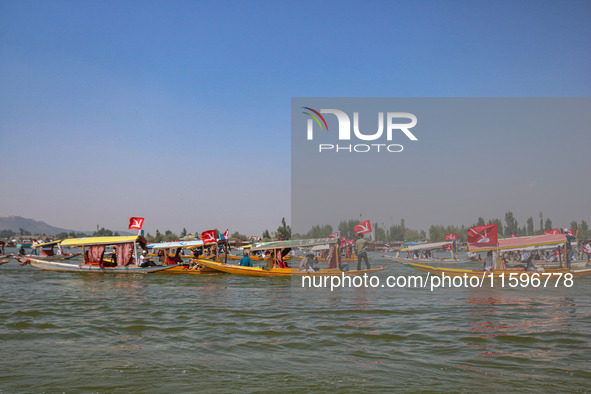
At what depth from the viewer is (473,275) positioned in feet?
68.1

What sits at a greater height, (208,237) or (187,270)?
(208,237)

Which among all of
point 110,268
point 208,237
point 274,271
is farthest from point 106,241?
point 274,271

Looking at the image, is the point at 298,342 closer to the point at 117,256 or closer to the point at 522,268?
the point at 522,268

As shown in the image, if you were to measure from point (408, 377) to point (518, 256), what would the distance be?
3163cm

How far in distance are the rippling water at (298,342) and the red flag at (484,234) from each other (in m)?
3.83

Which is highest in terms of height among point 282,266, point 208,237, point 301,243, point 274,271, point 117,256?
point 208,237

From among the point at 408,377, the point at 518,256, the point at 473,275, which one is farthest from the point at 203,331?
the point at 518,256

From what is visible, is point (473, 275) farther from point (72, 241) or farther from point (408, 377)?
point (72, 241)

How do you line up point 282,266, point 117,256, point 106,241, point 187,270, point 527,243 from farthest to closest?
point 187,270
point 106,241
point 117,256
point 282,266
point 527,243

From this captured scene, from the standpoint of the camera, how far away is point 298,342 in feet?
30.0

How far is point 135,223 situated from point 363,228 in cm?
1543

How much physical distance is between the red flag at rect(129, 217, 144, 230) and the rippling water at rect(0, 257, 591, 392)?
39.7ft

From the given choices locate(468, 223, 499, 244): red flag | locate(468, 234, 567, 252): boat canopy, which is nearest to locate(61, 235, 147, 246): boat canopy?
locate(468, 223, 499, 244): red flag

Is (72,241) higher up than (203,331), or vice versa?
(72,241)
